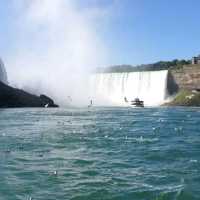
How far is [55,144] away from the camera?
2298 cm

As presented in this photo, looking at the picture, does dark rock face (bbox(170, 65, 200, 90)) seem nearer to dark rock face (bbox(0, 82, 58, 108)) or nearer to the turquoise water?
dark rock face (bbox(0, 82, 58, 108))

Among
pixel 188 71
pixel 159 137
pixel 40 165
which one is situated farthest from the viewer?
pixel 188 71

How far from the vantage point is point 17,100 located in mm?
90375

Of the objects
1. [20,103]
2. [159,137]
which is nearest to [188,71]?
[20,103]

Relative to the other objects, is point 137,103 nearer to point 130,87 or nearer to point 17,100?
point 130,87

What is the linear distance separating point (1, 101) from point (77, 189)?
75.9 metres

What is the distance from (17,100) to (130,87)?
99.6 feet

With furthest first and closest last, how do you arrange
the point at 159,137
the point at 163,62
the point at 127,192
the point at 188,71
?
the point at 163,62
the point at 188,71
the point at 159,137
the point at 127,192

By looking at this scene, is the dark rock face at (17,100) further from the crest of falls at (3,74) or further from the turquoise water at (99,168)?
the turquoise water at (99,168)

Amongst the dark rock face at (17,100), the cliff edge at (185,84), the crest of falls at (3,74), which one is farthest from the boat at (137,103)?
the crest of falls at (3,74)

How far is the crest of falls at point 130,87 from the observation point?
110 m

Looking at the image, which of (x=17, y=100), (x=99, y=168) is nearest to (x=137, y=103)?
(x=17, y=100)

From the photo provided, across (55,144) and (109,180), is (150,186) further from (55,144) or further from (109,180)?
(55,144)

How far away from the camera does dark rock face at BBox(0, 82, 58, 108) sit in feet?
290
